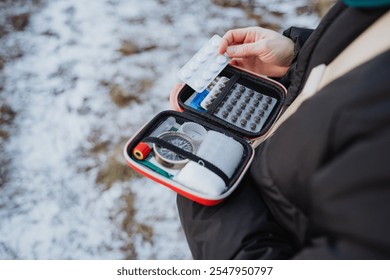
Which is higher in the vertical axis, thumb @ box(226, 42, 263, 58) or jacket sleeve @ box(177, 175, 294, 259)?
thumb @ box(226, 42, 263, 58)

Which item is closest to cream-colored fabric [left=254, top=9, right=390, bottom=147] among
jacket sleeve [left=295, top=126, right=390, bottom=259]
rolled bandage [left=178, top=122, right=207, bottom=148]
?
jacket sleeve [left=295, top=126, right=390, bottom=259]

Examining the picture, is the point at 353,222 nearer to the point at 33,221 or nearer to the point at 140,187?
the point at 140,187

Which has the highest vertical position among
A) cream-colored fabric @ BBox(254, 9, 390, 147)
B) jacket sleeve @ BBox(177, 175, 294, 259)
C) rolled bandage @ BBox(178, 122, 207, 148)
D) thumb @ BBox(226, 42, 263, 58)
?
cream-colored fabric @ BBox(254, 9, 390, 147)

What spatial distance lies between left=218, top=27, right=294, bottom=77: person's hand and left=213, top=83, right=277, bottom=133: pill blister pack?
9cm

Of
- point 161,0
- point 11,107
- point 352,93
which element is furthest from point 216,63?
point 161,0

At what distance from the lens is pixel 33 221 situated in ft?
3.50

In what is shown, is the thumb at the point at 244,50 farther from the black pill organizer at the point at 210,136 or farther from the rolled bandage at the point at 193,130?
the rolled bandage at the point at 193,130

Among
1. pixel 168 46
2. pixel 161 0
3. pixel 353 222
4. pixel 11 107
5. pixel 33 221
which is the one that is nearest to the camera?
pixel 353 222

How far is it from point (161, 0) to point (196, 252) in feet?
4.54

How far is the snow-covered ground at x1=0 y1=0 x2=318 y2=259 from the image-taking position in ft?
3.48

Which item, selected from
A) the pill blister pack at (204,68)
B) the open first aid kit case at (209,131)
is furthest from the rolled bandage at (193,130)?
the pill blister pack at (204,68)

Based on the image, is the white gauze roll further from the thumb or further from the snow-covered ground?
the snow-covered ground

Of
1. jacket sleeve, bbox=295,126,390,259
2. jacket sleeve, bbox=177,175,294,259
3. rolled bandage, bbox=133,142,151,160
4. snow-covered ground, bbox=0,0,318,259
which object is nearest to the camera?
jacket sleeve, bbox=295,126,390,259

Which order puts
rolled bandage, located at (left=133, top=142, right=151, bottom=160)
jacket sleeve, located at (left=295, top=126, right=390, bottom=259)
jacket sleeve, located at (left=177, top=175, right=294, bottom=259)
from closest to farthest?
1. jacket sleeve, located at (left=295, top=126, right=390, bottom=259)
2. jacket sleeve, located at (left=177, top=175, right=294, bottom=259)
3. rolled bandage, located at (left=133, top=142, right=151, bottom=160)
